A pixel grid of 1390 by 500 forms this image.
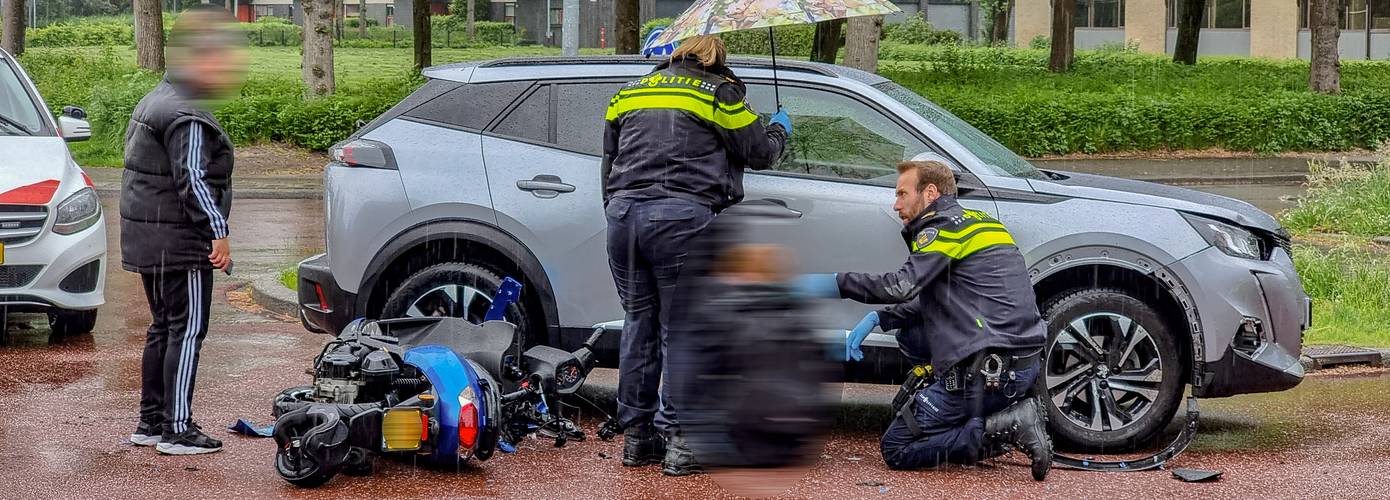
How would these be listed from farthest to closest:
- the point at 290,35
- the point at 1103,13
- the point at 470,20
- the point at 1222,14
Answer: the point at 470,20 < the point at 290,35 < the point at 1103,13 < the point at 1222,14

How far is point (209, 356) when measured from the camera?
28.4 ft

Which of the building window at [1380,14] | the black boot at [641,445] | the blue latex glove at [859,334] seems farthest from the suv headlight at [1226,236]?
the building window at [1380,14]

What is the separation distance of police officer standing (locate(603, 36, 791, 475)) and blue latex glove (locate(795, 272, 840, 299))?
0.57 m

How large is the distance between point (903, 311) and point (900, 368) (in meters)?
0.49

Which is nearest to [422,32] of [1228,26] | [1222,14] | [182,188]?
[182,188]

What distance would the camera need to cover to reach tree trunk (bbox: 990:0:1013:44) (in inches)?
2739

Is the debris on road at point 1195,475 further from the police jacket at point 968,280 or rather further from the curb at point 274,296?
the curb at point 274,296

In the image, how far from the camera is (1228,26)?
63.9m

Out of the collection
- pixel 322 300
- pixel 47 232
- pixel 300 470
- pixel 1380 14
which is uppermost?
pixel 1380 14

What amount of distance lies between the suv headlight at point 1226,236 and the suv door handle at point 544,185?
8.89 ft

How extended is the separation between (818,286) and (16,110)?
261 inches

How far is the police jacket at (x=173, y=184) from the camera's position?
5.96 m

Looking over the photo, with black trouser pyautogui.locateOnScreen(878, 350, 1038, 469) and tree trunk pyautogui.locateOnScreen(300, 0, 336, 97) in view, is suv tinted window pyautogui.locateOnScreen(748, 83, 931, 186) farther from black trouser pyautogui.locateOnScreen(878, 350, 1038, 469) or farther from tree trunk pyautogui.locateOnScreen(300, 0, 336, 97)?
tree trunk pyautogui.locateOnScreen(300, 0, 336, 97)

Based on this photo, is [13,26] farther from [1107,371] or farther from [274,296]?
[1107,371]
